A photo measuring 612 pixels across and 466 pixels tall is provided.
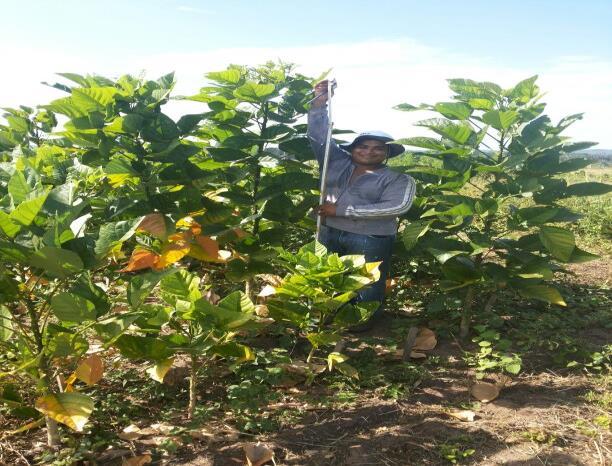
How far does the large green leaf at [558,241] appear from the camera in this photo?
2.75 m

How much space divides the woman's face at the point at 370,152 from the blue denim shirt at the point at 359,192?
0.06m

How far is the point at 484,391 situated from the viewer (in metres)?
2.50

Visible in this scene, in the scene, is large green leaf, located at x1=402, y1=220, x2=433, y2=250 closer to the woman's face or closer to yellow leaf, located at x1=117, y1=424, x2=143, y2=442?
the woman's face

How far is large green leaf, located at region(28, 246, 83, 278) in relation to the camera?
5.15 ft

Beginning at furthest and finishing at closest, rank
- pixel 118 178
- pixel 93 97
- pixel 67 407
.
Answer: pixel 118 178, pixel 93 97, pixel 67 407

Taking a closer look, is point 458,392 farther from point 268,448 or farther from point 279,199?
Result: point 279,199

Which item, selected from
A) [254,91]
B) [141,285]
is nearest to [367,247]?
[254,91]

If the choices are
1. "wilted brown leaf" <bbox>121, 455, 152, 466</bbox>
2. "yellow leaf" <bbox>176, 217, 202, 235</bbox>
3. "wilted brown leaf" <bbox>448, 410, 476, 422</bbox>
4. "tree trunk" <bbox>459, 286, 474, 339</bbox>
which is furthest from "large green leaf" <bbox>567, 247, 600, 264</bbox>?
"wilted brown leaf" <bbox>121, 455, 152, 466</bbox>

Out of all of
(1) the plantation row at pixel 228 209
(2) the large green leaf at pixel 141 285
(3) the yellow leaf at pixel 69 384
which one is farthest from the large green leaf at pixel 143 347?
(3) the yellow leaf at pixel 69 384

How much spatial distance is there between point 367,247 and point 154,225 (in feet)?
4.49

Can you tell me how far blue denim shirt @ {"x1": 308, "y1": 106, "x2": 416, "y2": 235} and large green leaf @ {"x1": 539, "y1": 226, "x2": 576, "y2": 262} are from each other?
0.77 m

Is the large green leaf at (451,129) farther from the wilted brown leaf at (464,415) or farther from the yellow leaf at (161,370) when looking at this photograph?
the yellow leaf at (161,370)

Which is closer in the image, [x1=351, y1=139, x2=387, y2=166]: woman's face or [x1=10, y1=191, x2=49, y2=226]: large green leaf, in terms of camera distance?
[x1=10, y1=191, x2=49, y2=226]: large green leaf

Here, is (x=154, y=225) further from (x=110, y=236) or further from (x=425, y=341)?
(x=425, y=341)
